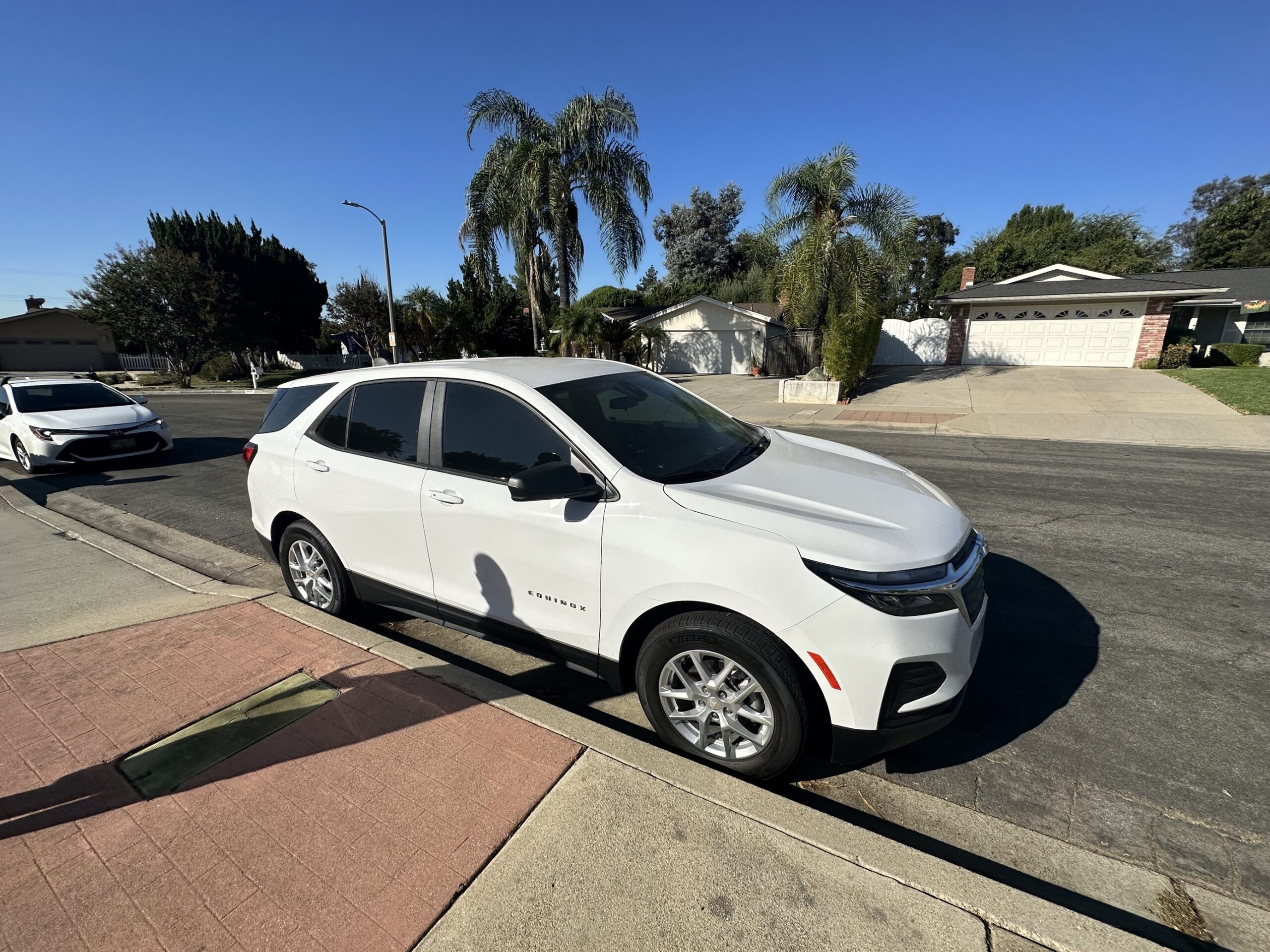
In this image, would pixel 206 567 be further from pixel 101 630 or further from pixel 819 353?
pixel 819 353

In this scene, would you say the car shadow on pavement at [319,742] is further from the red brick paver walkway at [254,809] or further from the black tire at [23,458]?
the black tire at [23,458]

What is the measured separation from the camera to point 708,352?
88.3 ft

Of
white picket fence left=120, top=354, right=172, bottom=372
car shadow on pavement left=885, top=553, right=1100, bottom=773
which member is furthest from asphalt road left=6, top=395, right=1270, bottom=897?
white picket fence left=120, top=354, right=172, bottom=372

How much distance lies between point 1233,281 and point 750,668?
37.4 m

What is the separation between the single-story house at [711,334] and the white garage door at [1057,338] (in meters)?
8.19

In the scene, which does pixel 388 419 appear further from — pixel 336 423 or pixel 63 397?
pixel 63 397

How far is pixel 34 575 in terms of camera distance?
4598 millimetres

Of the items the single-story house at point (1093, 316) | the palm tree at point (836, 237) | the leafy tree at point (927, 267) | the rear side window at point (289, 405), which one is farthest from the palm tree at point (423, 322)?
the leafy tree at point (927, 267)

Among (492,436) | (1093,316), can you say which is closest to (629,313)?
(1093,316)

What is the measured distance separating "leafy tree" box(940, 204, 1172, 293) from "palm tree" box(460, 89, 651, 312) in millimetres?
31617

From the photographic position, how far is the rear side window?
3.86m

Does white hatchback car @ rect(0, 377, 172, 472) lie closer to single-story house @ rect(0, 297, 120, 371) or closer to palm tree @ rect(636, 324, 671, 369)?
palm tree @ rect(636, 324, 671, 369)

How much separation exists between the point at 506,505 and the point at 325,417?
1.75 m

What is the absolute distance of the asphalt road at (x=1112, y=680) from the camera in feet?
7.40
